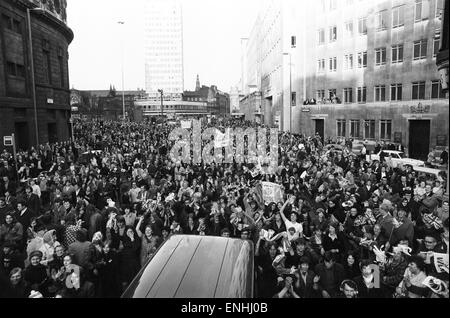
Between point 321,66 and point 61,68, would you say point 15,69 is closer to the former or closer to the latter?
point 61,68

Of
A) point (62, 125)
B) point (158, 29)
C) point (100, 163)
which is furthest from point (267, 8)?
point (158, 29)

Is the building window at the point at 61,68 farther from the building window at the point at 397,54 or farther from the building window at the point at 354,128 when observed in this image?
the building window at the point at 397,54

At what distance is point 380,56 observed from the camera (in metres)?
36.2

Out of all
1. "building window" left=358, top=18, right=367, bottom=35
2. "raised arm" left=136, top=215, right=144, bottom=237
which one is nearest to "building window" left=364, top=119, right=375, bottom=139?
"building window" left=358, top=18, right=367, bottom=35

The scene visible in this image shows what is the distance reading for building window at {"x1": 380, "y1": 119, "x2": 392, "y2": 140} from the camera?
34781mm

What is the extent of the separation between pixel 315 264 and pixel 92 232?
498cm

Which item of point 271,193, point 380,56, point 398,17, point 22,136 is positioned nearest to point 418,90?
point 380,56

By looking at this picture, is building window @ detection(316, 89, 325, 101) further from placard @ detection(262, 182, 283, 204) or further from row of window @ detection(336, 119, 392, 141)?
placard @ detection(262, 182, 283, 204)

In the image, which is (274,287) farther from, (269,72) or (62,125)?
(269,72)

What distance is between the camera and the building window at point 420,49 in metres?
31.4

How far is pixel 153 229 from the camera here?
7820 millimetres

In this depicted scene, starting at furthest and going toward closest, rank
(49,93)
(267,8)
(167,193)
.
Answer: (267,8) → (49,93) → (167,193)

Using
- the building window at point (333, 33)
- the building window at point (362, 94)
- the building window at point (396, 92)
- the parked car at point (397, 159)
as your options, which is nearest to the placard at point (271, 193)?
the parked car at point (397, 159)

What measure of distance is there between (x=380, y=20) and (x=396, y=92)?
7.25 m
